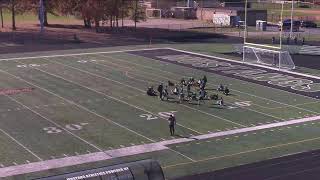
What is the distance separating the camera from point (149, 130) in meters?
28.8

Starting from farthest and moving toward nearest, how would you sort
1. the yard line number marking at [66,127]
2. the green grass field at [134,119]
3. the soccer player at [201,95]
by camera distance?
1. the soccer player at [201,95]
2. the yard line number marking at [66,127]
3. the green grass field at [134,119]

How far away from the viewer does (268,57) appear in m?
50.7

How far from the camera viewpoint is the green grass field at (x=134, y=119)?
987 inches

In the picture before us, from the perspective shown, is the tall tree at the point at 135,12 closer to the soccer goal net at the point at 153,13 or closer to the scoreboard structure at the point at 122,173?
the soccer goal net at the point at 153,13

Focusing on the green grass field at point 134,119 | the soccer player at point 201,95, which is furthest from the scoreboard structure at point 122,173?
the soccer player at point 201,95

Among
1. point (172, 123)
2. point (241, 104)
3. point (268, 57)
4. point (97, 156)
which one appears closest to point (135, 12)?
point (268, 57)

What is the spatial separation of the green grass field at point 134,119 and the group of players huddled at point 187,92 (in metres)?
0.60

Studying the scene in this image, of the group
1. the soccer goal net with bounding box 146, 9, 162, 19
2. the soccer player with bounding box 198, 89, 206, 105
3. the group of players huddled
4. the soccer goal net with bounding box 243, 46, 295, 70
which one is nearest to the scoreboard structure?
the group of players huddled

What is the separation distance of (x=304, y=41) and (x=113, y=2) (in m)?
24.1

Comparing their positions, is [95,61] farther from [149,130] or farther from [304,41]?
[304,41]

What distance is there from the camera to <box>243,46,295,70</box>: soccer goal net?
4838cm

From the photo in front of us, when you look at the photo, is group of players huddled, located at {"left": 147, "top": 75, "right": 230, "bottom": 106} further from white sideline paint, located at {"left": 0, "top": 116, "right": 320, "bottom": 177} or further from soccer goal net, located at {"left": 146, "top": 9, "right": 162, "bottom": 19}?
soccer goal net, located at {"left": 146, "top": 9, "right": 162, "bottom": 19}

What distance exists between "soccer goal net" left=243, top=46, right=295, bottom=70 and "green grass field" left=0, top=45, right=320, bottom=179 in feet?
24.8

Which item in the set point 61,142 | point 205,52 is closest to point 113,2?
point 205,52
